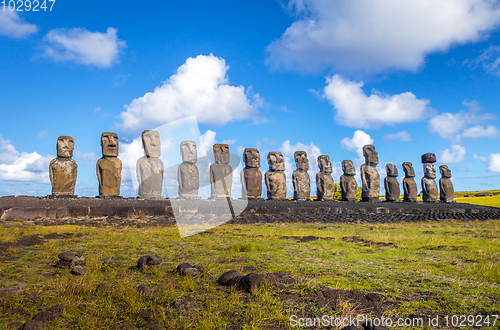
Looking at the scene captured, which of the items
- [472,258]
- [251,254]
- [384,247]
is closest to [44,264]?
[251,254]

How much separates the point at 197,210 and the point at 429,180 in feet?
65.6

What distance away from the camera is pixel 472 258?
6.06 meters

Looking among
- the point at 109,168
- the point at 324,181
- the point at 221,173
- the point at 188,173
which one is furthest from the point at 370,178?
the point at 109,168

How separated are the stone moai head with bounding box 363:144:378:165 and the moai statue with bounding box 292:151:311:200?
17.4ft

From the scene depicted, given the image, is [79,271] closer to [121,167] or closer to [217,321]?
[217,321]

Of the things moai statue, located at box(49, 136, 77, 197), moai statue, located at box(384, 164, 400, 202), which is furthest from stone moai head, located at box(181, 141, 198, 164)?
moai statue, located at box(384, 164, 400, 202)

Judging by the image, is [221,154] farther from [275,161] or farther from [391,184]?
[391,184]

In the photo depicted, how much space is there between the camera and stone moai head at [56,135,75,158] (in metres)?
16.6

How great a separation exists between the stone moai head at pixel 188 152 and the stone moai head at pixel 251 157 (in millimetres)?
3000

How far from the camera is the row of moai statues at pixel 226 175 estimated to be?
16.8 metres

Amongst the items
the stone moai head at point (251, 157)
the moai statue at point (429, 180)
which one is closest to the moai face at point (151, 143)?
the stone moai head at point (251, 157)

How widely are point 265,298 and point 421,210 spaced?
20083mm

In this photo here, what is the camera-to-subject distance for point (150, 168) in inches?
717

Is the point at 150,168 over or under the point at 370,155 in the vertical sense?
under
